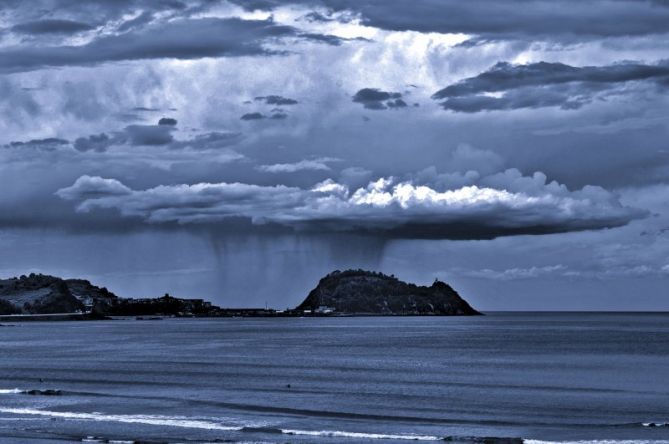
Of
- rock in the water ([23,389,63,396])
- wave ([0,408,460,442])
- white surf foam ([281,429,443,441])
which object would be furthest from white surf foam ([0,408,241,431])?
rock in the water ([23,389,63,396])

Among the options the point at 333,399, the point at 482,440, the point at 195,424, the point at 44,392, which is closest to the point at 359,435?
the point at 482,440

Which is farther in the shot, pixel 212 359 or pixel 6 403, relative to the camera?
pixel 212 359

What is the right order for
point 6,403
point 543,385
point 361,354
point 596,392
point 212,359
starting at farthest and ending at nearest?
1. point 361,354
2. point 212,359
3. point 543,385
4. point 596,392
5. point 6,403

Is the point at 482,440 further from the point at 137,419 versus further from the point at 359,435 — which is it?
the point at 137,419

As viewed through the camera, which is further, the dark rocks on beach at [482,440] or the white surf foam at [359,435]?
the white surf foam at [359,435]

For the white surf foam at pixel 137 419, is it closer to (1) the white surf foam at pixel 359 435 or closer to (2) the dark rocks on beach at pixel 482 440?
(1) the white surf foam at pixel 359 435

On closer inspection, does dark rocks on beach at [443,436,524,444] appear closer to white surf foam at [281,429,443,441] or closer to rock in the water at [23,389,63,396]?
white surf foam at [281,429,443,441]

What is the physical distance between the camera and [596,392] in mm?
107062

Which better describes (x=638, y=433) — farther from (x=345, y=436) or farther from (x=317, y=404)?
(x=317, y=404)

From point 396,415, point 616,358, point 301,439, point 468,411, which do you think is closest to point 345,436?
point 301,439

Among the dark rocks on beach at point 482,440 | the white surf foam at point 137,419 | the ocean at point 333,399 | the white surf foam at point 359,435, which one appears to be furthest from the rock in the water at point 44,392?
the dark rocks on beach at point 482,440

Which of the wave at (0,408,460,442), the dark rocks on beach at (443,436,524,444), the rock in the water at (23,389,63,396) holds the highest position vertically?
the rock in the water at (23,389,63,396)

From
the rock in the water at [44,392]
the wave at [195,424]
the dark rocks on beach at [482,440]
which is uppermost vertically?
the rock in the water at [44,392]

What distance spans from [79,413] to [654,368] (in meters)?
91.1
